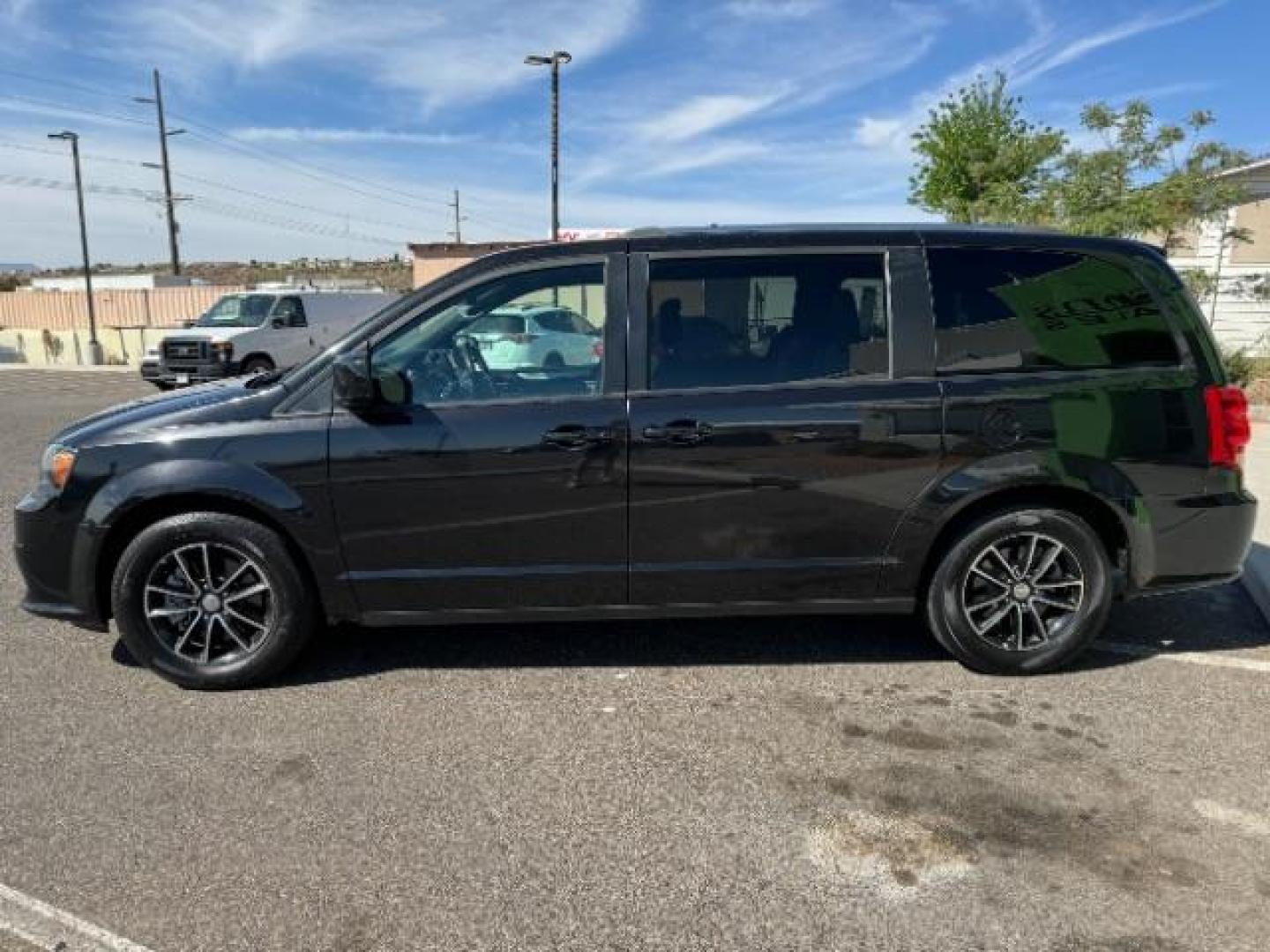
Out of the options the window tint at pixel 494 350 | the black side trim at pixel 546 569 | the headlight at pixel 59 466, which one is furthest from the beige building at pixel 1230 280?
the headlight at pixel 59 466

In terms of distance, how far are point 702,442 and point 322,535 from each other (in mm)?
1622

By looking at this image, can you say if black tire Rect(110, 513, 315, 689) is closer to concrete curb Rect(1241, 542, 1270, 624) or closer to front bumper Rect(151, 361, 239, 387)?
concrete curb Rect(1241, 542, 1270, 624)

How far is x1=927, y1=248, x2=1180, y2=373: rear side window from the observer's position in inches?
143

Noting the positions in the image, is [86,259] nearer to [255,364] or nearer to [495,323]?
[255,364]

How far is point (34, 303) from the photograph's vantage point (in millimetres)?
37906

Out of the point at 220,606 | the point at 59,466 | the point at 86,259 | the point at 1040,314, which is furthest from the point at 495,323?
the point at 86,259

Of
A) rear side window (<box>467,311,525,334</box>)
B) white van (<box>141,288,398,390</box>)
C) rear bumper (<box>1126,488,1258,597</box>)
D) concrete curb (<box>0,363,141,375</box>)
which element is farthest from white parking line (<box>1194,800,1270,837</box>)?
concrete curb (<box>0,363,141,375</box>)

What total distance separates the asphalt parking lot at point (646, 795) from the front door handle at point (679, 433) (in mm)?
1090

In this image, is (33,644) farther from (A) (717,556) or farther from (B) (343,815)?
(A) (717,556)

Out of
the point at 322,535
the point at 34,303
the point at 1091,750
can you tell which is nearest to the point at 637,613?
the point at 322,535

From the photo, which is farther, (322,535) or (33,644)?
(33,644)

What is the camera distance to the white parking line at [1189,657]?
3943 millimetres

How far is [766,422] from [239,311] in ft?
56.3

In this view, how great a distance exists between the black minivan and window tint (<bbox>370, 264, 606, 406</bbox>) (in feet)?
0.05
